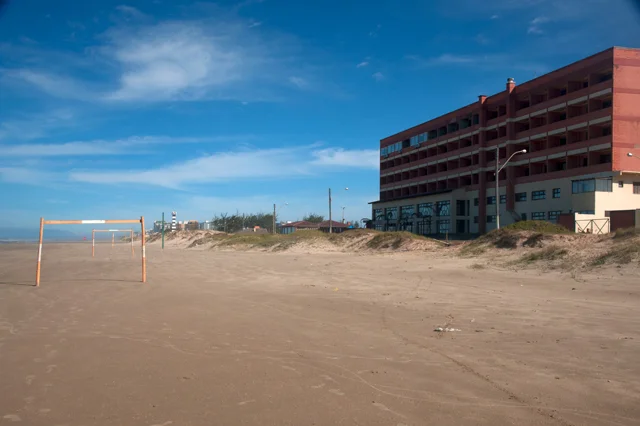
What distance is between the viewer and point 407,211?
7881 centimetres

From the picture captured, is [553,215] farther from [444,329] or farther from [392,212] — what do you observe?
[444,329]

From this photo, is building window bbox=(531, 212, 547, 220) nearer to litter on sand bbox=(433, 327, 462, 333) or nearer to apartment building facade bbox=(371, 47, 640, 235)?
apartment building facade bbox=(371, 47, 640, 235)

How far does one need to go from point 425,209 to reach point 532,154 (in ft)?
66.4

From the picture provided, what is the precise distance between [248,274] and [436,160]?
6106cm

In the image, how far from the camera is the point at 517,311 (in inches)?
402

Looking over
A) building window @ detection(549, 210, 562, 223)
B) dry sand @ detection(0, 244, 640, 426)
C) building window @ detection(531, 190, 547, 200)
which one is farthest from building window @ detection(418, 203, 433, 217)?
dry sand @ detection(0, 244, 640, 426)

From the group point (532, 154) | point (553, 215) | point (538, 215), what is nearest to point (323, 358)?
point (553, 215)

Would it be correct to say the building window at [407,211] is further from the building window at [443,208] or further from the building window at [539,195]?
the building window at [539,195]

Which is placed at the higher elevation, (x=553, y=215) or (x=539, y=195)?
(x=539, y=195)

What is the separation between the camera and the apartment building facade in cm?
4759

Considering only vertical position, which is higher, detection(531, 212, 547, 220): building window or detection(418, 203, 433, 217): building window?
detection(418, 203, 433, 217): building window

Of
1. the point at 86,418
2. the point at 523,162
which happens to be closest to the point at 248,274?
the point at 86,418

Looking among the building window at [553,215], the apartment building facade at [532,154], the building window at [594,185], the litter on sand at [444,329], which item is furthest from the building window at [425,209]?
the litter on sand at [444,329]

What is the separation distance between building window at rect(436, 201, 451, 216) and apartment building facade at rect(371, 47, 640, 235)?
0.15 meters
